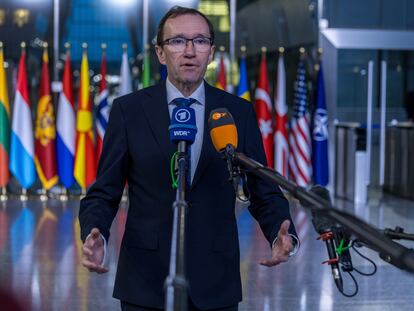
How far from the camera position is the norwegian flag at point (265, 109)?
12922mm

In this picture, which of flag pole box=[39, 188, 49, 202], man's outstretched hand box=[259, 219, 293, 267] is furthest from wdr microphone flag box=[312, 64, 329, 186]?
man's outstretched hand box=[259, 219, 293, 267]

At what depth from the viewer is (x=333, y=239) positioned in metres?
3.70

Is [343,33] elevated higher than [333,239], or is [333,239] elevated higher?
[343,33]

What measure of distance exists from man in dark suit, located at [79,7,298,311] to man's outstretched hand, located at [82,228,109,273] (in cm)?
11

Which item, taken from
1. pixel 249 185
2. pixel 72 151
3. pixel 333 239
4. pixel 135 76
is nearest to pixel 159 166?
pixel 249 185

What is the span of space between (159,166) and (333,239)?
1297 millimetres

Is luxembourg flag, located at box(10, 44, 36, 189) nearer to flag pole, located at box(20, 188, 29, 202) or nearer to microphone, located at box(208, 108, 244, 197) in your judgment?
flag pole, located at box(20, 188, 29, 202)

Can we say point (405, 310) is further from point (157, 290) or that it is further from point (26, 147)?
point (26, 147)

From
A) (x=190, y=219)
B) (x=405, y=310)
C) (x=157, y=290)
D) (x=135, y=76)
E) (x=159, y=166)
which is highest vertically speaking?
(x=135, y=76)

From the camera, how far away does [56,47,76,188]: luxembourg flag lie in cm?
1267

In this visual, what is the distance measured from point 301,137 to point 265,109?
27.5 inches

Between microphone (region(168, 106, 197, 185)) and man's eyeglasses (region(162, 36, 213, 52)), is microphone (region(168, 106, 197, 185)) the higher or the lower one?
the lower one

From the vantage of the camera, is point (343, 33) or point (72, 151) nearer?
point (72, 151)

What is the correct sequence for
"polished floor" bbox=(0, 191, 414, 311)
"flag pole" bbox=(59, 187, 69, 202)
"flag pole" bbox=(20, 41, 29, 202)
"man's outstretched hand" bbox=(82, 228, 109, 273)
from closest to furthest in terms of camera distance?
"man's outstretched hand" bbox=(82, 228, 109, 273), "polished floor" bbox=(0, 191, 414, 311), "flag pole" bbox=(20, 41, 29, 202), "flag pole" bbox=(59, 187, 69, 202)
